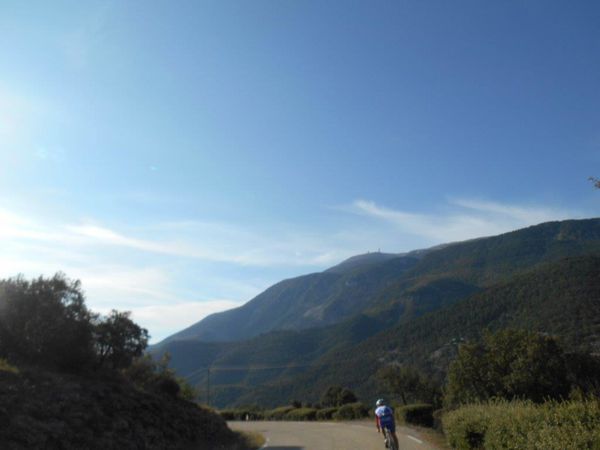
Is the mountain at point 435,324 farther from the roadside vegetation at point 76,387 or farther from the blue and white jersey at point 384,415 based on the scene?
the roadside vegetation at point 76,387

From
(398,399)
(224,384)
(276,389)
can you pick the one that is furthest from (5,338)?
(224,384)

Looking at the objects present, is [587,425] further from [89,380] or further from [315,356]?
[315,356]

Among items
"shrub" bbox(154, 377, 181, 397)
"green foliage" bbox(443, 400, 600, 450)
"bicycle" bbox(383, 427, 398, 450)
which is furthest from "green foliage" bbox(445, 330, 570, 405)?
"green foliage" bbox(443, 400, 600, 450)

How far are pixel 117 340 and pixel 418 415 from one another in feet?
60.9

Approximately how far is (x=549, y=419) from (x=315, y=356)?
161m

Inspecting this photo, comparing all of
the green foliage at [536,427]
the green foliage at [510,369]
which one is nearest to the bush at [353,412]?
the green foliage at [510,369]

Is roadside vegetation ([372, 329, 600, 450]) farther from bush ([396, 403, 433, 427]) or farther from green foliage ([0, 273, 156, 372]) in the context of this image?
green foliage ([0, 273, 156, 372])

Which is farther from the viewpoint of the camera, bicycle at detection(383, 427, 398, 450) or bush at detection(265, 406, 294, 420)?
bush at detection(265, 406, 294, 420)

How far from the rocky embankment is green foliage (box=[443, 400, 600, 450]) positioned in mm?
10037

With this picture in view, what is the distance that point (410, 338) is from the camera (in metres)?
120

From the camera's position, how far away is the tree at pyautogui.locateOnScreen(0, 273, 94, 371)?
19.9 m

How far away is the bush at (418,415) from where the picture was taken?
30.9 metres

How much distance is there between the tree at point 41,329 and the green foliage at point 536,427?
15144 mm

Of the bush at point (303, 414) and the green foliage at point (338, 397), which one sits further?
the green foliage at point (338, 397)
